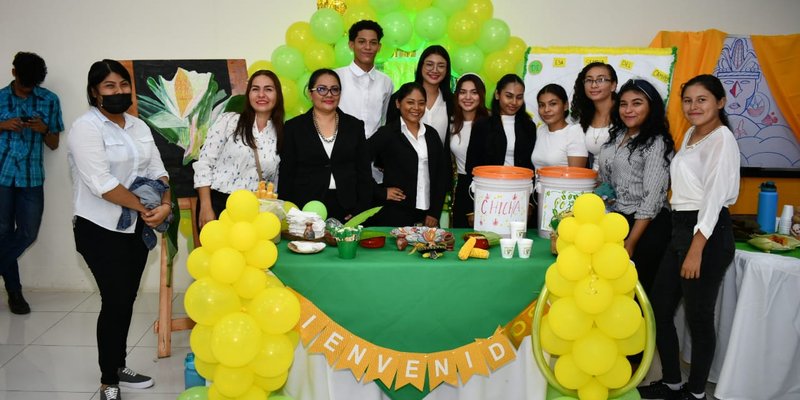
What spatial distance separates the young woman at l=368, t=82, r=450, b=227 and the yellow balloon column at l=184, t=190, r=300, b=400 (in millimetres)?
1169

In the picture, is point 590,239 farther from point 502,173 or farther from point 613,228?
point 502,173

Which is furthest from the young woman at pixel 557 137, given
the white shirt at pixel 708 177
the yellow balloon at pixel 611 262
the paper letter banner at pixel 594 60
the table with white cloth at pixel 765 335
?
the yellow balloon at pixel 611 262

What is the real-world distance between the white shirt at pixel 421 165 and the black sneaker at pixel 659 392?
144 cm

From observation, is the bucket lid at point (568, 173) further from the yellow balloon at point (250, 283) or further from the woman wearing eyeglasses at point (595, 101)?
the yellow balloon at point (250, 283)

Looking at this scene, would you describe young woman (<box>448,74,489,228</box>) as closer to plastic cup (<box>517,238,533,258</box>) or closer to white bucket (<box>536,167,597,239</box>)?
white bucket (<box>536,167,597,239</box>)

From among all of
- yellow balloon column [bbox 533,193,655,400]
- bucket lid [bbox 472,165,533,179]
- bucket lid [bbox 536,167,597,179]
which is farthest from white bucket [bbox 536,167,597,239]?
yellow balloon column [bbox 533,193,655,400]

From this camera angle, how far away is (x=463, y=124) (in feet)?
11.8

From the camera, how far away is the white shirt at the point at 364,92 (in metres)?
3.71

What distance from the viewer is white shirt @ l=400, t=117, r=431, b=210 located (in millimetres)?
3344

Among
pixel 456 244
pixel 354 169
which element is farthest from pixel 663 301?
pixel 354 169

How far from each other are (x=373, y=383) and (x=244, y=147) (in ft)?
4.41

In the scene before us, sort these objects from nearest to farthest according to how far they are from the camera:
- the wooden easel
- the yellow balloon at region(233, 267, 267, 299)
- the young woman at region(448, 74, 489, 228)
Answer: the yellow balloon at region(233, 267, 267, 299) → the wooden easel → the young woman at region(448, 74, 489, 228)

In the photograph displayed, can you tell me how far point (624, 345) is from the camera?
7.39 ft

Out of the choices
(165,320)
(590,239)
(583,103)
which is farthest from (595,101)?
(165,320)
